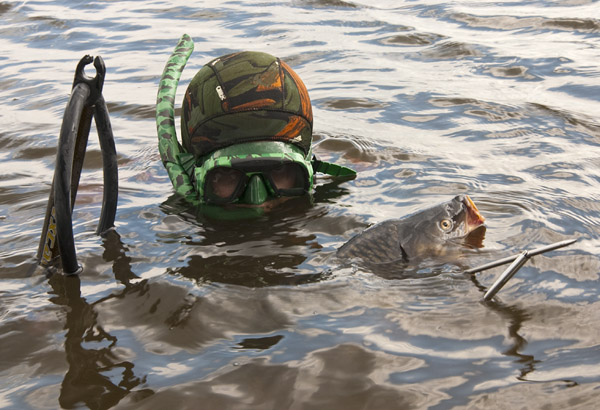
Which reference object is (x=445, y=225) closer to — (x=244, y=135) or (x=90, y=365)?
(x=244, y=135)

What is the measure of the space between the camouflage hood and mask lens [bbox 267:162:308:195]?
0.17 m

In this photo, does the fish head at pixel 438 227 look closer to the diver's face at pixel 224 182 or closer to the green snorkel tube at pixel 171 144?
the diver's face at pixel 224 182

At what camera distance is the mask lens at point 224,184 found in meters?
4.37

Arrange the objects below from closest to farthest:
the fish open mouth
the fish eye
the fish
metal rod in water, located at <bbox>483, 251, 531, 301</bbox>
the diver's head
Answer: metal rod in water, located at <bbox>483, 251, 531, 301</bbox> < the fish < the fish eye < the fish open mouth < the diver's head

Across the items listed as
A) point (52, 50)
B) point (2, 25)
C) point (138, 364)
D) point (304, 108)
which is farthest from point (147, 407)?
point (2, 25)

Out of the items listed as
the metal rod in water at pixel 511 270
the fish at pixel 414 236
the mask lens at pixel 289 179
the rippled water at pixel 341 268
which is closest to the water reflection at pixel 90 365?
the rippled water at pixel 341 268

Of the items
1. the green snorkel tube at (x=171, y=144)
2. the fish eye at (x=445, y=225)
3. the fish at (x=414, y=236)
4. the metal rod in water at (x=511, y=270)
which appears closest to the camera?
the metal rod in water at (x=511, y=270)

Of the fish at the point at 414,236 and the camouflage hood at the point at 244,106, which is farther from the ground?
the camouflage hood at the point at 244,106

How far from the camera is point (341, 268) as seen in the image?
349 cm

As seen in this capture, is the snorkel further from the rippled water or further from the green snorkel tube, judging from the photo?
the rippled water

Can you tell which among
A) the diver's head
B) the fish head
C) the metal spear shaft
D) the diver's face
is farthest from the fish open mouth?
the diver's face

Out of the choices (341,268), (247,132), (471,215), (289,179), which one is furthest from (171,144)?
(471,215)

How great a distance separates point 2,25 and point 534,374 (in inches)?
459

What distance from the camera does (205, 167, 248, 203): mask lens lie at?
172 inches
